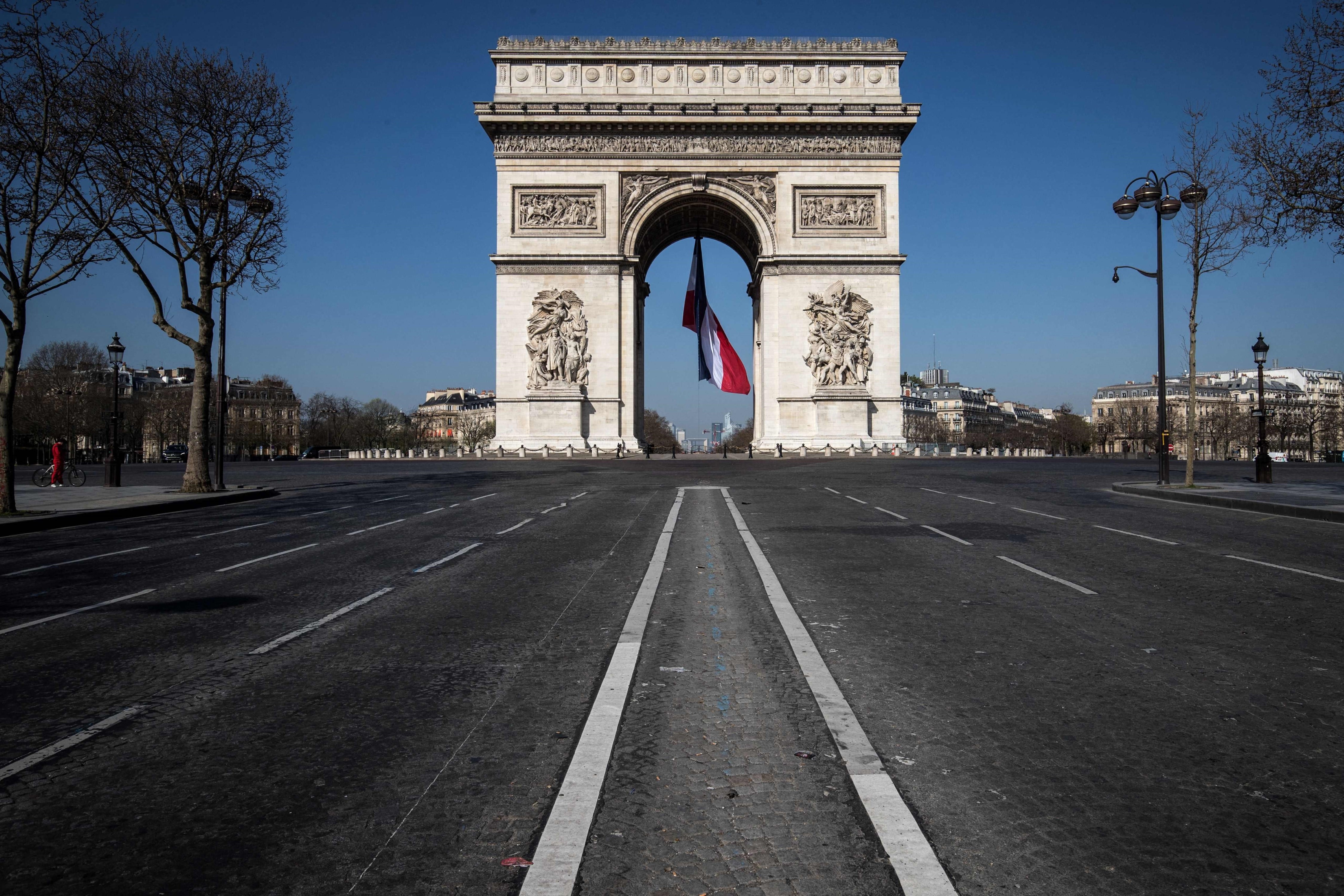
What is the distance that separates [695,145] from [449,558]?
134 ft

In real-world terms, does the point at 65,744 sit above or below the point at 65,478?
below

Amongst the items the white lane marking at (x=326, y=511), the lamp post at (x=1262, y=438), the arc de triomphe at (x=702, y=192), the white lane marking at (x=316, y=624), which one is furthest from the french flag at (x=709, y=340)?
the white lane marking at (x=316, y=624)

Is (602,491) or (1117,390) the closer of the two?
(602,491)

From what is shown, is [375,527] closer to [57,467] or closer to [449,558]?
[449,558]

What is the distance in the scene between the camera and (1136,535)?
11758 millimetres

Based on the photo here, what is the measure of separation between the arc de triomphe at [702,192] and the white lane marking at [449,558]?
34.5 meters

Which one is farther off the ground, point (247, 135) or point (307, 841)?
point (247, 135)

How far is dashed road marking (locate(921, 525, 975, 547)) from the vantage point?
10.8m

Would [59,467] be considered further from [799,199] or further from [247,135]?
[799,199]

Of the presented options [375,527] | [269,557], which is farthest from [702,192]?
[269,557]

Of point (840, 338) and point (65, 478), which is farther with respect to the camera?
point (840, 338)

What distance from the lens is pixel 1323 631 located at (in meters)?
5.87

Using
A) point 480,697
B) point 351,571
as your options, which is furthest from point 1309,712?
point 351,571

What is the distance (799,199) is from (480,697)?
45057 millimetres
